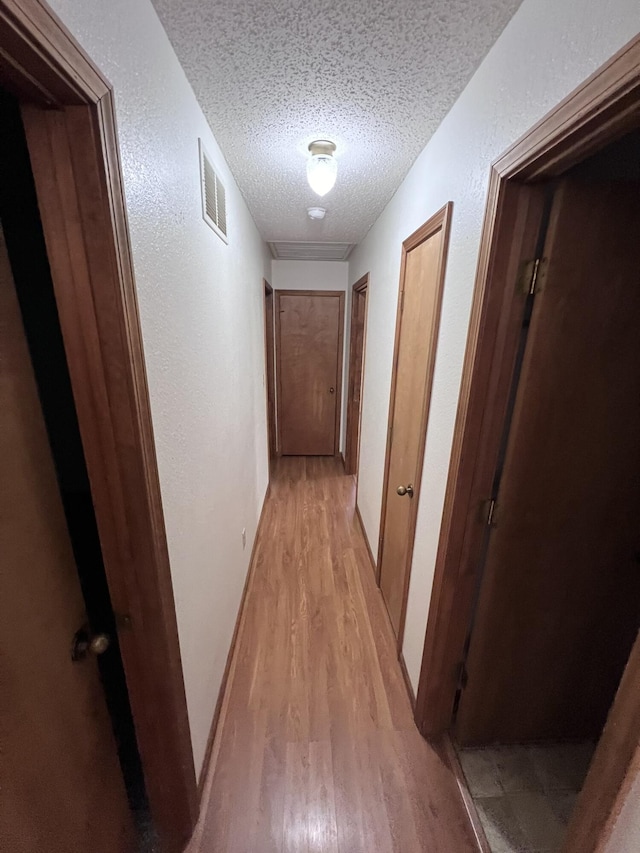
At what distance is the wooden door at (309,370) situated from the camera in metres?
3.82

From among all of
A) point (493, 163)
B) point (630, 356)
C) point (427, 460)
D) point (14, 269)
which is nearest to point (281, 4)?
point (493, 163)

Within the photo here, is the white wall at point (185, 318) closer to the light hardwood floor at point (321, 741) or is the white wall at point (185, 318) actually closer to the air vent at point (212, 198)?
the air vent at point (212, 198)

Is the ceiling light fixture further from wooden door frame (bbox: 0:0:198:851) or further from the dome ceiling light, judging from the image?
wooden door frame (bbox: 0:0:198:851)

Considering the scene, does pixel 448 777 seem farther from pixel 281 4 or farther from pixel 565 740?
pixel 281 4

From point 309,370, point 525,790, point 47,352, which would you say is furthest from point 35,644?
point 309,370

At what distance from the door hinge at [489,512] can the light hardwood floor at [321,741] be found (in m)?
1.01

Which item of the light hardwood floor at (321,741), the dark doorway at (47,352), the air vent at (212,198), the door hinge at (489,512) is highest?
the air vent at (212,198)

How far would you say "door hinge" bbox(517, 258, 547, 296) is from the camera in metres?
0.90

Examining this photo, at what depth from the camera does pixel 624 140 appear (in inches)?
A: 35.3

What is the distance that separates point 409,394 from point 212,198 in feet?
3.68

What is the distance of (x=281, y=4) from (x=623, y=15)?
2.18ft

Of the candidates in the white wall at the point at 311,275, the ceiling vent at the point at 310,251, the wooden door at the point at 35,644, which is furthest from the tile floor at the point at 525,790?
the white wall at the point at 311,275

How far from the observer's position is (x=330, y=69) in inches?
38.0

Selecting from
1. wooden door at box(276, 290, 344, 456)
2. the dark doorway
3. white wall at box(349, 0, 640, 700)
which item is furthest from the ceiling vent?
the dark doorway
